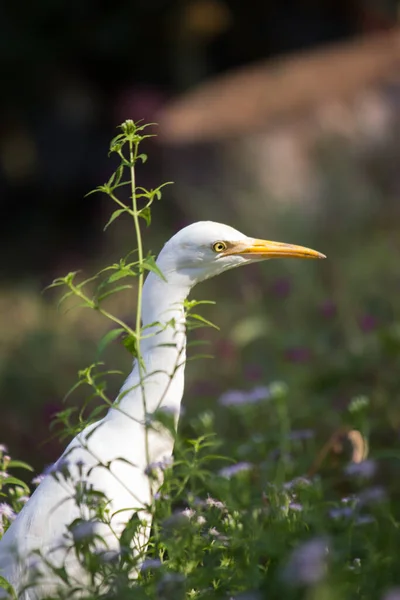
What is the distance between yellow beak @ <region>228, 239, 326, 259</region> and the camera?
2635 mm

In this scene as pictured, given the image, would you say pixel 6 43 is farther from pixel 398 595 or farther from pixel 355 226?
pixel 398 595

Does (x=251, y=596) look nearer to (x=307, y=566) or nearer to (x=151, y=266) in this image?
(x=307, y=566)

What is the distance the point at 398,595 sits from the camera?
1.53m

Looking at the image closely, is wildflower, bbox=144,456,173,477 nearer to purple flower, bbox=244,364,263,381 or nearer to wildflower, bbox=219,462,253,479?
wildflower, bbox=219,462,253,479

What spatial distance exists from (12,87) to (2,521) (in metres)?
10.5

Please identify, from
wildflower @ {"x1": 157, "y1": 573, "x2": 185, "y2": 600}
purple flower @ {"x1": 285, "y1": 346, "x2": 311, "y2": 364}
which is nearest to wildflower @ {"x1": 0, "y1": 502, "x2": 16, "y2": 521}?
wildflower @ {"x1": 157, "y1": 573, "x2": 185, "y2": 600}

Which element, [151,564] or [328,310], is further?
[328,310]

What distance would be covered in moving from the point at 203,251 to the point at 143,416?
1.28ft

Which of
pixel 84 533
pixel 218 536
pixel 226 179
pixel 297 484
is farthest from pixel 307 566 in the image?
pixel 226 179

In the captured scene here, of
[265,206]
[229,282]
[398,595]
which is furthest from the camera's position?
[265,206]

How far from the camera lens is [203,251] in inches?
101

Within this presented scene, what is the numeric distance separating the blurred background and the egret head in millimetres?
1221

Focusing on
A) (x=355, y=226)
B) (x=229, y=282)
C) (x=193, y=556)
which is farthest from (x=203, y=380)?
(x=193, y=556)

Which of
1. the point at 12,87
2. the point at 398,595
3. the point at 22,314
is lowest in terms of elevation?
the point at 398,595
